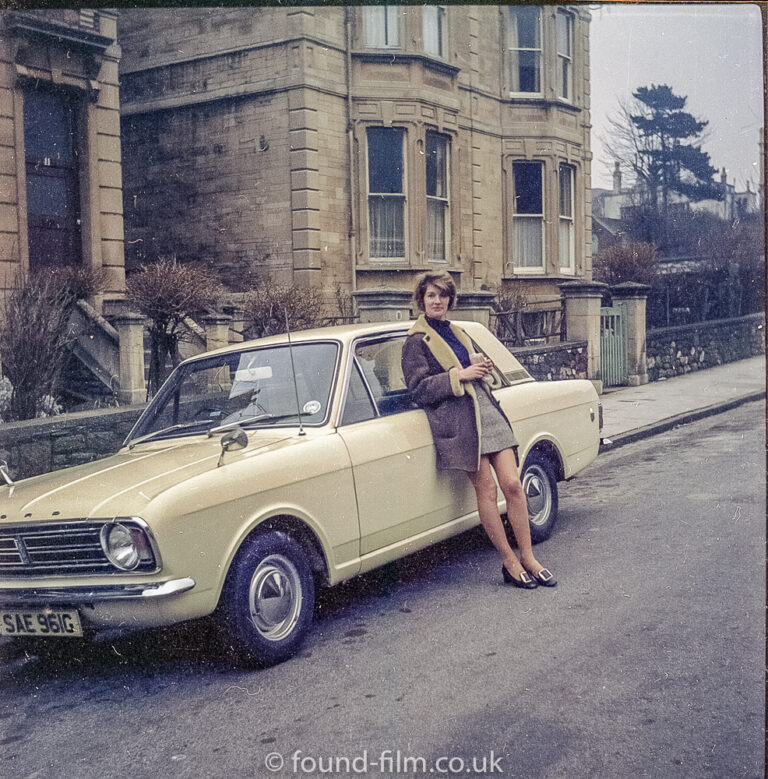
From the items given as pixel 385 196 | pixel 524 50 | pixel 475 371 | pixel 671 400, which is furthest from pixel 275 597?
pixel 524 50

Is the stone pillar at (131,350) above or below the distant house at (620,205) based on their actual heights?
below

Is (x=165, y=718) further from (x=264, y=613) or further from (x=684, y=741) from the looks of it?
Result: (x=684, y=741)

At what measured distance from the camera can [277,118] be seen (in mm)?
15109

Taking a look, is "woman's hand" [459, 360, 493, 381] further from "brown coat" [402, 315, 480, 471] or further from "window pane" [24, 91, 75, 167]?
"window pane" [24, 91, 75, 167]

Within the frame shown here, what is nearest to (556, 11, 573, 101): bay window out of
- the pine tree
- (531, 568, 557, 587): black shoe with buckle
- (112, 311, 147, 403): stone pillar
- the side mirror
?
the pine tree

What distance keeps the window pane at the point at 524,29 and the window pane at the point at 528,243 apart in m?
3.58

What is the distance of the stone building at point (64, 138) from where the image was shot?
1153cm

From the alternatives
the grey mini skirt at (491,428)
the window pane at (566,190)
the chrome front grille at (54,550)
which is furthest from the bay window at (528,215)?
the chrome front grille at (54,550)

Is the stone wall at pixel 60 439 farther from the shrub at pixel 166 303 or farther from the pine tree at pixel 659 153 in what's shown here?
the pine tree at pixel 659 153

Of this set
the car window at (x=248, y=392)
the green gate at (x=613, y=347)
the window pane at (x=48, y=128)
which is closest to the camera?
the car window at (x=248, y=392)

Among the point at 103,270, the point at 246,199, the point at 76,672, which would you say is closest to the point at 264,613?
the point at 76,672

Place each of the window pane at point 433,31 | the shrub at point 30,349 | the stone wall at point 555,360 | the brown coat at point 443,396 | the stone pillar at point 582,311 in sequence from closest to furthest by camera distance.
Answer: the brown coat at point 443,396
the shrub at point 30,349
the stone wall at point 555,360
the stone pillar at point 582,311
the window pane at point 433,31

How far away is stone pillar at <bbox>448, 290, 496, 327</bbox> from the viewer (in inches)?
509

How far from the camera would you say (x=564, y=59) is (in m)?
19.9
